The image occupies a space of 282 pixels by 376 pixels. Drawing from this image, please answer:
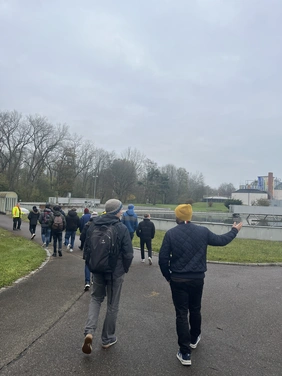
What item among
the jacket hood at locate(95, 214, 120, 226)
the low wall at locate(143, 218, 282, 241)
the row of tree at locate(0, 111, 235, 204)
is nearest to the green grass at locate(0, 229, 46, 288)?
the jacket hood at locate(95, 214, 120, 226)

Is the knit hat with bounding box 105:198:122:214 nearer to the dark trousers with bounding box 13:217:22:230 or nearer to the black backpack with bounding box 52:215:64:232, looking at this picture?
the black backpack with bounding box 52:215:64:232

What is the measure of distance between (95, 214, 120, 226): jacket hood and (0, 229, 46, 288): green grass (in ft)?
12.5

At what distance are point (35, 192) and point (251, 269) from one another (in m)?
47.8

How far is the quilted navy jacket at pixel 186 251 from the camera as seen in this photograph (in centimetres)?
379

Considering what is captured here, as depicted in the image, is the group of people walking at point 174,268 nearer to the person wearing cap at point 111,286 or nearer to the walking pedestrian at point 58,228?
the person wearing cap at point 111,286

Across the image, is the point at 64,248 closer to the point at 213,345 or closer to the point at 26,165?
the point at 213,345

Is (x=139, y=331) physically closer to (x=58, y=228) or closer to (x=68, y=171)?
(x=58, y=228)

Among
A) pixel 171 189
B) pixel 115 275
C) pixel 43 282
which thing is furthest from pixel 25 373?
pixel 171 189

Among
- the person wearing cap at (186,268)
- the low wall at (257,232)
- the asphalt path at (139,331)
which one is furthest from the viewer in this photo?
the low wall at (257,232)

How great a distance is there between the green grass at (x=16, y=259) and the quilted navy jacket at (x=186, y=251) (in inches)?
169

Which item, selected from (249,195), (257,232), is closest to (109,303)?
(257,232)

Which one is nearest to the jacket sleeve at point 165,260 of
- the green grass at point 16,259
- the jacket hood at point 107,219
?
the jacket hood at point 107,219

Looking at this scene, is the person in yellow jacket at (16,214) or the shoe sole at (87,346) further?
the person in yellow jacket at (16,214)

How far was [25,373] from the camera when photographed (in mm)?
3197
